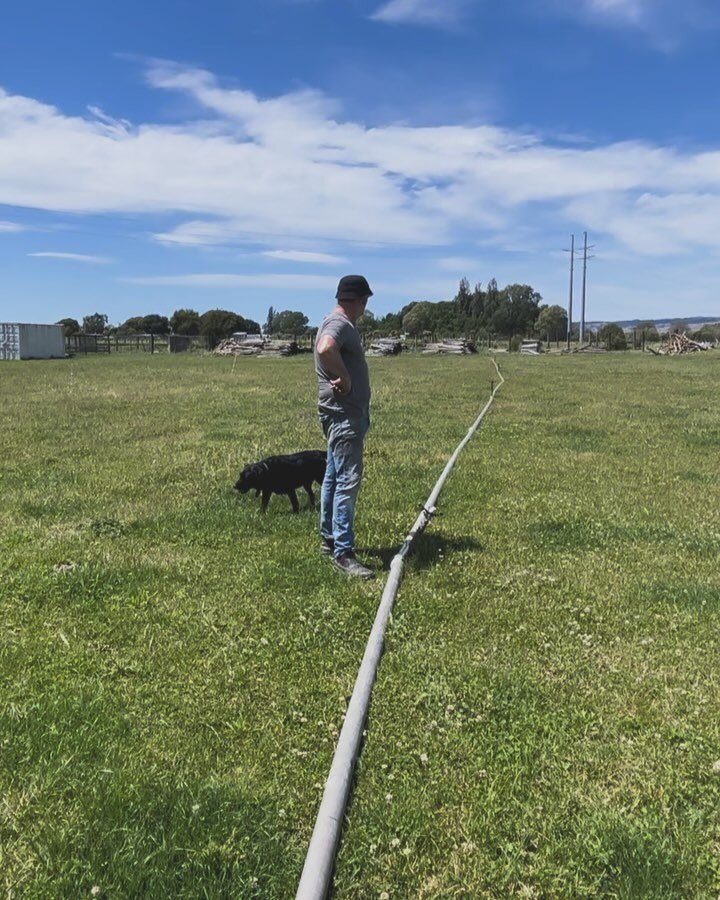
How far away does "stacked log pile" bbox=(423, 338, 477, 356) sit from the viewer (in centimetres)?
5681

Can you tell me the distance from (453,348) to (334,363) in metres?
52.5

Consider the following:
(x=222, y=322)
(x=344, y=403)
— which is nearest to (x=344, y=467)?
(x=344, y=403)

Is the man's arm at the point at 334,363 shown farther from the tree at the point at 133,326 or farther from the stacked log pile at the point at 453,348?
the tree at the point at 133,326

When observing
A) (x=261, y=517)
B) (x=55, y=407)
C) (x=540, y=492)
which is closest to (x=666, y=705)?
(x=261, y=517)

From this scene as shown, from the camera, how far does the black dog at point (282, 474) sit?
286 inches

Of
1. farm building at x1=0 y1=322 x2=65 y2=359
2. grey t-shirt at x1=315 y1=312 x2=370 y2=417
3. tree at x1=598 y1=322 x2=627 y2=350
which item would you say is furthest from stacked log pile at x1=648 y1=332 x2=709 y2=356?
grey t-shirt at x1=315 y1=312 x2=370 y2=417

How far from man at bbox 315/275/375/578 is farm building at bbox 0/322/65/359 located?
4904 cm

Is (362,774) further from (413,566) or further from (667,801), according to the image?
(413,566)

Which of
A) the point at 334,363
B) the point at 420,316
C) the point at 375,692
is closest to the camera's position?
the point at 375,692

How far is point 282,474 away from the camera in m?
7.30

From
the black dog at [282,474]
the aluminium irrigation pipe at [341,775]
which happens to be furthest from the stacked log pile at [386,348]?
the aluminium irrigation pipe at [341,775]

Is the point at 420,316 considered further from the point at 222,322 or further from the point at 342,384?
the point at 342,384

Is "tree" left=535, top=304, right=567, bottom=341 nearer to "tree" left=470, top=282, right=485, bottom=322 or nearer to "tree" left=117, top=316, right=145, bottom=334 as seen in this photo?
"tree" left=470, top=282, right=485, bottom=322

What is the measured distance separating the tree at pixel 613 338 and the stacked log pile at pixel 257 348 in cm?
3359
